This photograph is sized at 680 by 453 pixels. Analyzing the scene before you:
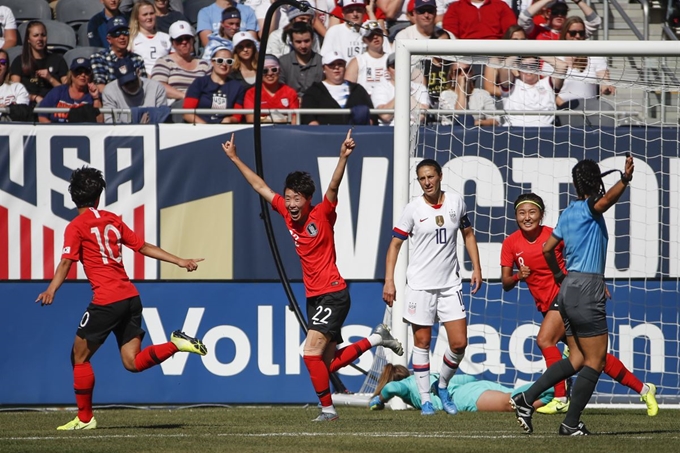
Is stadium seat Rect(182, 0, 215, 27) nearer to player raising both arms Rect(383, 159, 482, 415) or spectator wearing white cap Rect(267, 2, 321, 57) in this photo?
spectator wearing white cap Rect(267, 2, 321, 57)

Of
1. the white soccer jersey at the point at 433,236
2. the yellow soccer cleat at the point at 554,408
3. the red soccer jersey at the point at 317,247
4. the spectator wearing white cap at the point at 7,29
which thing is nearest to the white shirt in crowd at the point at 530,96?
the white soccer jersey at the point at 433,236

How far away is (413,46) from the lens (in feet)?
34.4

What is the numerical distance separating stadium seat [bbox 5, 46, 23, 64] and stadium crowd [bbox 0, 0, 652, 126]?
0.02 m

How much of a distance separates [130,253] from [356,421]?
430 centimetres

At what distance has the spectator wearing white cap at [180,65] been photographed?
13797 mm

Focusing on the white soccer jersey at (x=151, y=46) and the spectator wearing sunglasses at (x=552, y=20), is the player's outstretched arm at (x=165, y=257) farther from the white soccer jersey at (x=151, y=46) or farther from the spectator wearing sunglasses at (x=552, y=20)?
the spectator wearing sunglasses at (x=552, y=20)

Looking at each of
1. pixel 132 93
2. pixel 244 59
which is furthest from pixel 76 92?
pixel 244 59

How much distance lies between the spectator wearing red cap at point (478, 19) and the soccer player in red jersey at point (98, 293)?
22.4 ft

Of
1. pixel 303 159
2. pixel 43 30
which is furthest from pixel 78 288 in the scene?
pixel 43 30

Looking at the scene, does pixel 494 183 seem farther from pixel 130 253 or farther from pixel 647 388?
pixel 130 253

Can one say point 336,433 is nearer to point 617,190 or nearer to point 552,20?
point 617,190

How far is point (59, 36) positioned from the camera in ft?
49.0

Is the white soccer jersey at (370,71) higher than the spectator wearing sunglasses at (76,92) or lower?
higher

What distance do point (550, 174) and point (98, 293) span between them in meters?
5.71
